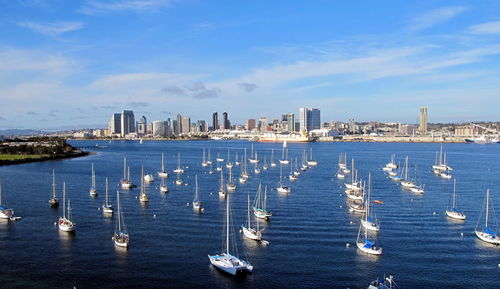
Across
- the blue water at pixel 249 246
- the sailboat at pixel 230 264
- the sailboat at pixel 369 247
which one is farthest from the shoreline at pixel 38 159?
the sailboat at pixel 369 247

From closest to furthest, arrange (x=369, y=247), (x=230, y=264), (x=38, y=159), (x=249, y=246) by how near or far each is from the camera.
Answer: (x=230, y=264)
(x=369, y=247)
(x=249, y=246)
(x=38, y=159)

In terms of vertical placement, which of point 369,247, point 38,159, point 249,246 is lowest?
point 249,246

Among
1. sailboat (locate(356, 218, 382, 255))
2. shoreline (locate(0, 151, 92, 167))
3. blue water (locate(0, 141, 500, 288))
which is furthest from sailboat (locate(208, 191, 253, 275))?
shoreline (locate(0, 151, 92, 167))

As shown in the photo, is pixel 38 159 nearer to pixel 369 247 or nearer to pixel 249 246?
pixel 249 246

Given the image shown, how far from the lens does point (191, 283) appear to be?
21.5m

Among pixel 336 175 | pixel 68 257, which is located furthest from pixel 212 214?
pixel 336 175

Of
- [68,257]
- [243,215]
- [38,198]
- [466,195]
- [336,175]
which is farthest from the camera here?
[336,175]

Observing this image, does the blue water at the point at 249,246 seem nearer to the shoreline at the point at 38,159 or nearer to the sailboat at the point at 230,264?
the sailboat at the point at 230,264

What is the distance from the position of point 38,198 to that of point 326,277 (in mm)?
32471

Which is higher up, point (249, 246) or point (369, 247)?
point (369, 247)

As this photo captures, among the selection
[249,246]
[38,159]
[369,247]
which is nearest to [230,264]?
[249,246]

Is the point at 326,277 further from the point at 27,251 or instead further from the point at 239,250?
the point at 27,251

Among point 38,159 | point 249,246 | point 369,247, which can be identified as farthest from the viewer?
point 38,159

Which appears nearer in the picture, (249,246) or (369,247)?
(369,247)
